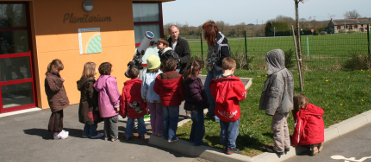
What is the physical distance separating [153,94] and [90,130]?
1500 millimetres

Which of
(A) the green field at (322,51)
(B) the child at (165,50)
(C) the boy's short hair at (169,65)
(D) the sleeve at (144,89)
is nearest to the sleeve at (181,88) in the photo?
(C) the boy's short hair at (169,65)

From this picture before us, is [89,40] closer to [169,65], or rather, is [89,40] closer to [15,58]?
[15,58]

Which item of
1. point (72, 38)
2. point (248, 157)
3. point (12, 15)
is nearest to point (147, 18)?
point (72, 38)

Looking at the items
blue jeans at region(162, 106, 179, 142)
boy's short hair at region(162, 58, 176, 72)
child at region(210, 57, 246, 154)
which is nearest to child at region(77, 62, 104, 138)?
blue jeans at region(162, 106, 179, 142)

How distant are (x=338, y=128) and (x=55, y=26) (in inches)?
255

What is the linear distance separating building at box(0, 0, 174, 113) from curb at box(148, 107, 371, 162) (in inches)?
148

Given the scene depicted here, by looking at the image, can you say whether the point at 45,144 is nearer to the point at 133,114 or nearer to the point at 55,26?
the point at 133,114

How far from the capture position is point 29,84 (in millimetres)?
7961

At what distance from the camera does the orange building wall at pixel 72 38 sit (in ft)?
25.5

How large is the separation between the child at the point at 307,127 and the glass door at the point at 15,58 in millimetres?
6208

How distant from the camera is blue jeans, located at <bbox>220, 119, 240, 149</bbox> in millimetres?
4313

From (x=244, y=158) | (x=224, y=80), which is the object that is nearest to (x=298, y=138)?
(x=244, y=158)

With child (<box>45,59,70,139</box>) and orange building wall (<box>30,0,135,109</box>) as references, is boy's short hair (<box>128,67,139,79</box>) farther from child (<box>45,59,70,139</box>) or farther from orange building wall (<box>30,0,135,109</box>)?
orange building wall (<box>30,0,135,109</box>)

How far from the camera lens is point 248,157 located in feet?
13.7
